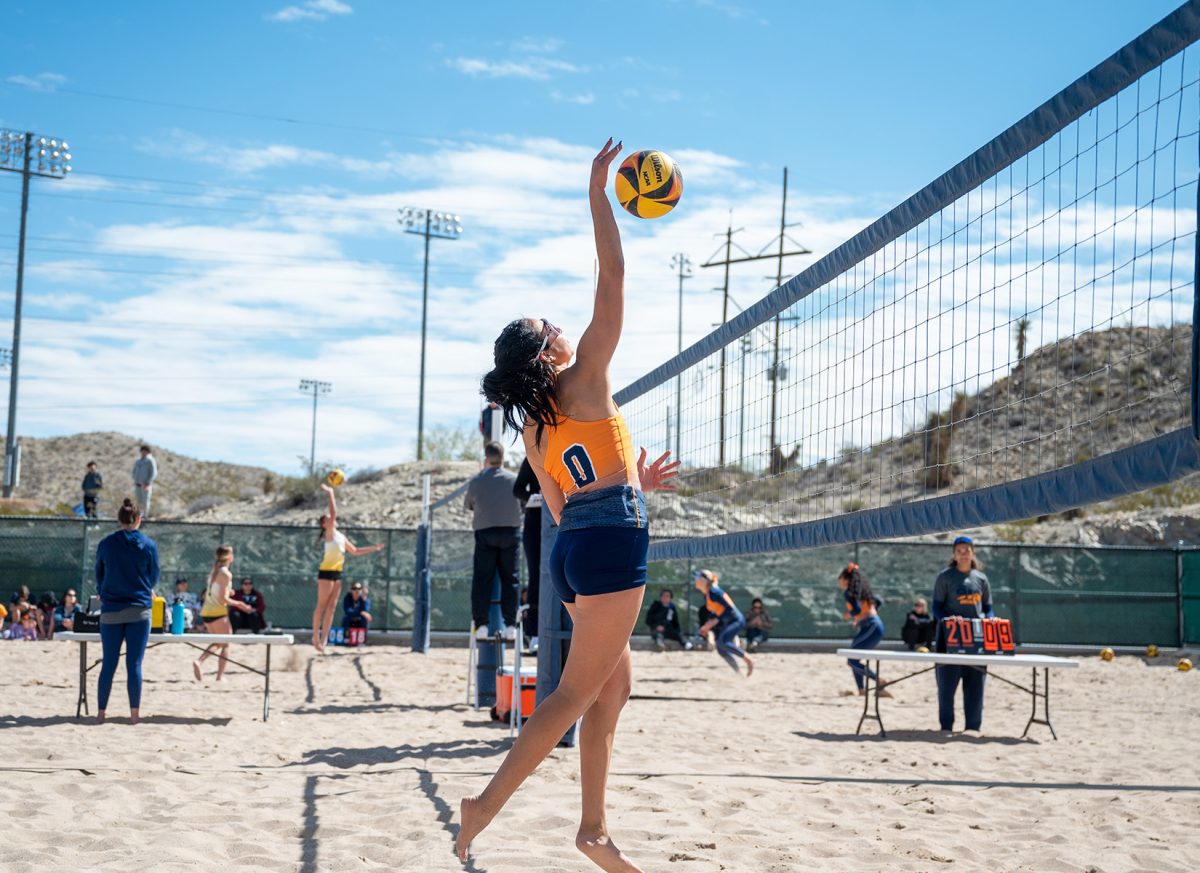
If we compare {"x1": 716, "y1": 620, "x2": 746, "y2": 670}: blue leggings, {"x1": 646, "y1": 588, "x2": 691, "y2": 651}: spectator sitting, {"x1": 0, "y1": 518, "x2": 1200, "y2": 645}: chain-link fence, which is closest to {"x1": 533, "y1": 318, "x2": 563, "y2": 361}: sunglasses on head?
{"x1": 716, "y1": 620, "x2": 746, "y2": 670}: blue leggings

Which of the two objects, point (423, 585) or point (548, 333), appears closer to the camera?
point (548, 333)

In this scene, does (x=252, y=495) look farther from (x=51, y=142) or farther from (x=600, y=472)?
(x=600, y=472)

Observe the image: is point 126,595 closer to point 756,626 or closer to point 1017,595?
point 756,626

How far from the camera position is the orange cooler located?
25.3ft

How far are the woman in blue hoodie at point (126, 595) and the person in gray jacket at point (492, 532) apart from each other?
91.0 inches

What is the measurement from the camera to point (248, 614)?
17.1 meters

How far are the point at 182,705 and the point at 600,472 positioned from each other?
743 cm

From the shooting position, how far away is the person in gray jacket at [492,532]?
9023 millimetres

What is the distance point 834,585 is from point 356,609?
7969 millimetres

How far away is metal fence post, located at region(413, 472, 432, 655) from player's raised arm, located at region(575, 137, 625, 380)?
476 inches

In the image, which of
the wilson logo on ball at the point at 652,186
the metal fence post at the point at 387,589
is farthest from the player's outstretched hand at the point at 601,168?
the metal fence post at the point at 387,589

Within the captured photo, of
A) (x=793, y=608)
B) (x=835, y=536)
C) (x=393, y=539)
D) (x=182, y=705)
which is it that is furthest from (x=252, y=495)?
(x=835, y=536)

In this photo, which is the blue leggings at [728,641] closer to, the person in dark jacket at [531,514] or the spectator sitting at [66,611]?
the person in dark jacket at [531,514]

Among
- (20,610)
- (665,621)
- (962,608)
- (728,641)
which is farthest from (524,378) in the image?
(665,621)
